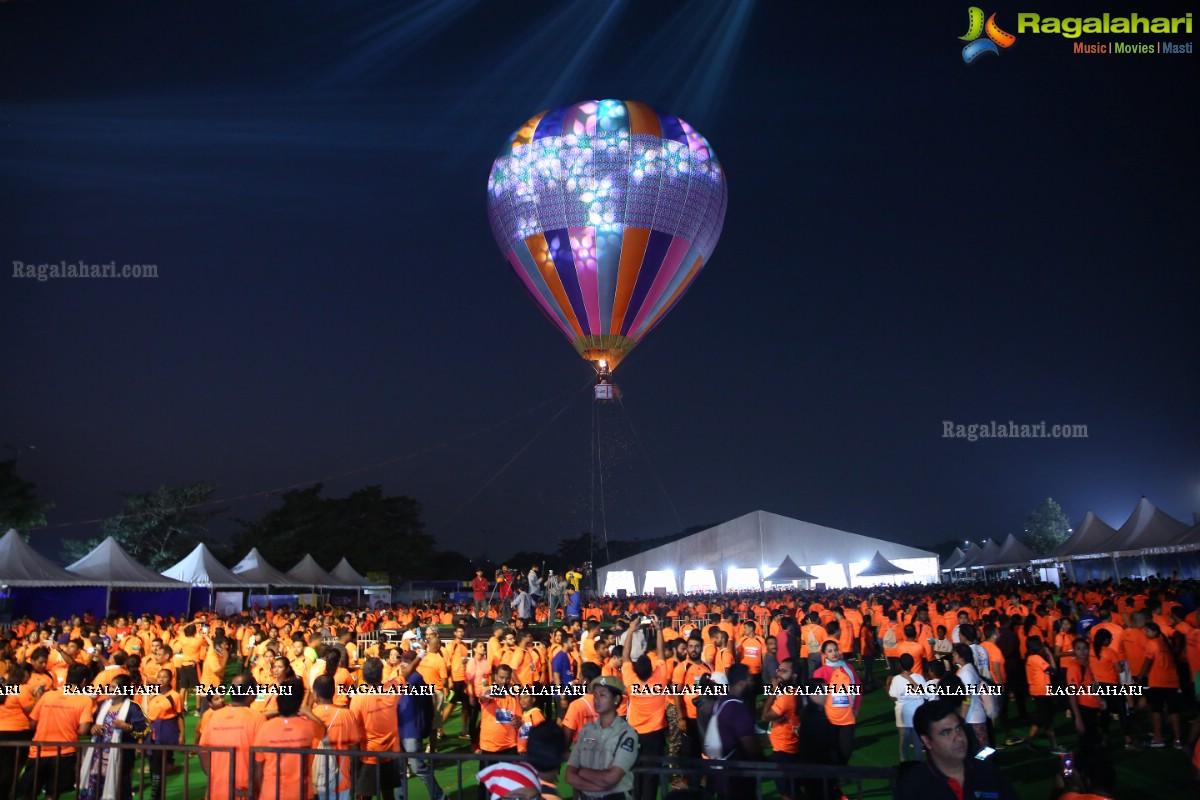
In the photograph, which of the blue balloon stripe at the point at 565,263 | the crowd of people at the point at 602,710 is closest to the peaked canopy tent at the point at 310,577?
the blue balloon stripe at the point at 565,263

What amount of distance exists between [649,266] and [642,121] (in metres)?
4.31

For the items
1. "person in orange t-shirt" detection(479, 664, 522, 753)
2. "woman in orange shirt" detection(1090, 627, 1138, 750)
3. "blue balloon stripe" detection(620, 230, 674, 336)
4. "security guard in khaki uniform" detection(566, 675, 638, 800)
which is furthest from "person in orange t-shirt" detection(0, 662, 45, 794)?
"blue balloon stripe" detection(620, 230, 674, 336)

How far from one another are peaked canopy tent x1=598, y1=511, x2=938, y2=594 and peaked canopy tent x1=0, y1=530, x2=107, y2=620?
29297 millimetres

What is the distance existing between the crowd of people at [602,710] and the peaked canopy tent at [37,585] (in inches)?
442

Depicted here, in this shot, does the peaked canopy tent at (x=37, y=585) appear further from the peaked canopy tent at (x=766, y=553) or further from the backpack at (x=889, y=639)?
the peaked canopy tent at (x=766, y=553)

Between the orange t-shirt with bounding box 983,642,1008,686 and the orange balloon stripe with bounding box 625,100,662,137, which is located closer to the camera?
the orange t-shirt with bounding box 983,642,1008,686

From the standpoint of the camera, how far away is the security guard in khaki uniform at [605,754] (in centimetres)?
498

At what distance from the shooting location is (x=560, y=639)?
505 inches

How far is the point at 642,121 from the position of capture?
86.8 ft

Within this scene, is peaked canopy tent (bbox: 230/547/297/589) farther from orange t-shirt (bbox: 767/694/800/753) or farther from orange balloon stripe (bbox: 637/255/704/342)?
orange t-shirt (bbox: 767/694/800/753)

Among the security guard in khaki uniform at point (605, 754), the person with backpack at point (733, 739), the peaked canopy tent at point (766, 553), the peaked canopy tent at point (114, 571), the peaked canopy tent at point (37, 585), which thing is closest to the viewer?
the security guard in khaki uniform at point (605, 754)

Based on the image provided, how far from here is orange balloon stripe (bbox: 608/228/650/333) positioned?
2605 cm

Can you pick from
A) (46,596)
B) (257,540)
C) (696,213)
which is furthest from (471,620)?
(257,540)

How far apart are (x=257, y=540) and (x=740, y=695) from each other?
56.7 m
